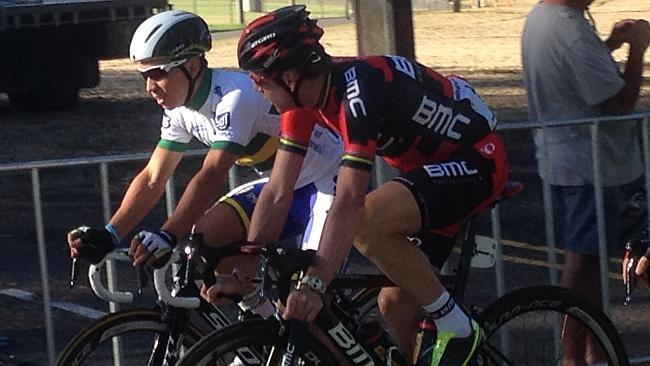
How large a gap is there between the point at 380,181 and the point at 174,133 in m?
1.15

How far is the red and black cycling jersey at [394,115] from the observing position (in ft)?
15.3

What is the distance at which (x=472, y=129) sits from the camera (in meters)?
5.10

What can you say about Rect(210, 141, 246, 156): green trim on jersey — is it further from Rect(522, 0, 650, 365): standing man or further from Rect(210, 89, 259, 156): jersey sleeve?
Rect(522, 0, 650, 365): standing man

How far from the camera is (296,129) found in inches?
198

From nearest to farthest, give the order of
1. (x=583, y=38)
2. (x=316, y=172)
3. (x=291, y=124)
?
(x=291, y=124), (x=316, y=172), (x=583, y=38)

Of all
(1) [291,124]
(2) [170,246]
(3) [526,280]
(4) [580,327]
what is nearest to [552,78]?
(4) [580,327]

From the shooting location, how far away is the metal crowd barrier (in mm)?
5770

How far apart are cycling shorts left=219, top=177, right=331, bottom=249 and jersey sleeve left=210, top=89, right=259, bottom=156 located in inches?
9.7

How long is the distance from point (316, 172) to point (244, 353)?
97 cm

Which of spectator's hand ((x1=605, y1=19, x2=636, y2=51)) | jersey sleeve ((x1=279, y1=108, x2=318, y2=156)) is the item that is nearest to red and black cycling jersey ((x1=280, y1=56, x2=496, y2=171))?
jersey sleeve ((x1=279, y1=108, x2=318, y2=156))

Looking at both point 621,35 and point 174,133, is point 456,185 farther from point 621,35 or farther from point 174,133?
point 621,35

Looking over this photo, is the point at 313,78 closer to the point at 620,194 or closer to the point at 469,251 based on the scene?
the point at 469,251

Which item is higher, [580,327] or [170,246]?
[170,246]

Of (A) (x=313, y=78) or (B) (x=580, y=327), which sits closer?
(A) (x=313, y=78)
